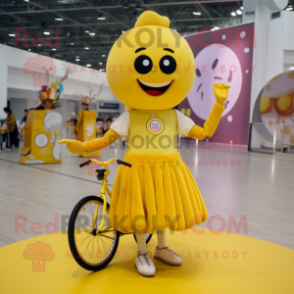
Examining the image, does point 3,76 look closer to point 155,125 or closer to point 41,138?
point 41,138

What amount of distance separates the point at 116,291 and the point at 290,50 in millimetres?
10945

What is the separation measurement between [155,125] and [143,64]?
0.39 m

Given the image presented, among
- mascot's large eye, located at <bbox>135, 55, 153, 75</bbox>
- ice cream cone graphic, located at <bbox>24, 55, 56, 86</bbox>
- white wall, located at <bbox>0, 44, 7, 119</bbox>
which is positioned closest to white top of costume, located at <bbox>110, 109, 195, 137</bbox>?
mascot's large eye, located at <bbox>135, 55, 153, 75</bbox>

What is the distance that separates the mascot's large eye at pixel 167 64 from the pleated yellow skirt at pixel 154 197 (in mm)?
528

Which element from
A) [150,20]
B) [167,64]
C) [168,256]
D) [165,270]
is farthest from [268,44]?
[165,270]

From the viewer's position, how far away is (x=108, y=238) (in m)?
2.36

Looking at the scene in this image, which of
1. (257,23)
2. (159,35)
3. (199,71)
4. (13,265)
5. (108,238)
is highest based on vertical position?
(257,23)

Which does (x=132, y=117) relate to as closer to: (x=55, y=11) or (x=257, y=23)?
(x=257, y=23)

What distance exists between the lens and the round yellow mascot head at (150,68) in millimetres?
2230

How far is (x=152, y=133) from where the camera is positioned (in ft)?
7.57

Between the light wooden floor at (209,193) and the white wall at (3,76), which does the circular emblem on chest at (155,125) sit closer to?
the light wooden floor at (209,193)

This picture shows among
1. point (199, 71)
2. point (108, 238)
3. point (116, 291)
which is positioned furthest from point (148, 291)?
point (199, 71)

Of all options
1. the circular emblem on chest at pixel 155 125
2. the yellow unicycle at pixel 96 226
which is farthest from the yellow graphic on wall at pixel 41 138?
the circular emblem on chest at pixel 155 125

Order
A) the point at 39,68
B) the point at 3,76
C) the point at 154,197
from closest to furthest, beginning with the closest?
1. the point at 154,197
2. the point at 3,76
3. the point at 39,68
